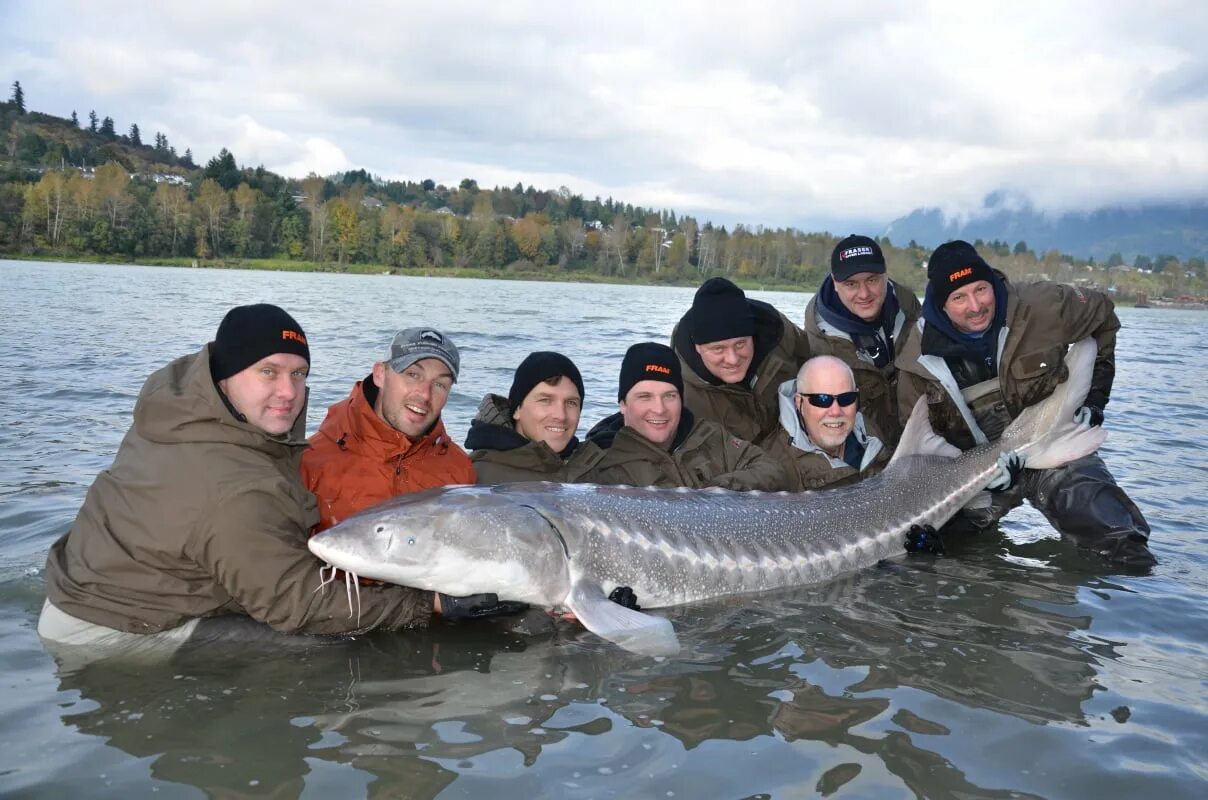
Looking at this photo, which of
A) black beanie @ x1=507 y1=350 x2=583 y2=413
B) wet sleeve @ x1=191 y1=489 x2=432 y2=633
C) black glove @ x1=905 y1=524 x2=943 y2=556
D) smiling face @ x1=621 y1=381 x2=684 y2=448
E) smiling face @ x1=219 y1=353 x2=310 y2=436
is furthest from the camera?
black glove @ x1=905 y1=524 x2=943 y2=556

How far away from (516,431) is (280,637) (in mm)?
2208

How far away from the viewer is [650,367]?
6609 millimetres

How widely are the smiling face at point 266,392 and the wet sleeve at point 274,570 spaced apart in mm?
499

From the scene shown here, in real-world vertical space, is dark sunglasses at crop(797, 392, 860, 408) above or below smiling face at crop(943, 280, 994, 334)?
below

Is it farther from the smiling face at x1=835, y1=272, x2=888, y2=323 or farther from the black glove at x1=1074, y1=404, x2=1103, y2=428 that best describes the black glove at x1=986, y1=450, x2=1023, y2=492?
the smiling face at x1=835, y1=272, x2=888, y2=323

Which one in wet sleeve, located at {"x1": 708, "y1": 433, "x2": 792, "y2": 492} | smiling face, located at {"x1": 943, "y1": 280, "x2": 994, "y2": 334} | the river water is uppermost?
smiling face, located at {"x1": 943, "y1": 280, "x2": 994, "y2": 334}

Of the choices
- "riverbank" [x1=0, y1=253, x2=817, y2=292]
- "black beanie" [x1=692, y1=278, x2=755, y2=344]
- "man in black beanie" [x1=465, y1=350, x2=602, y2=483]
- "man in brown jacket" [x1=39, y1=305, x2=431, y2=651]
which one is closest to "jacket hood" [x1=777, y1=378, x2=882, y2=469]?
"black beanie" [x1=692, y1=278, x2=755, y2=344]

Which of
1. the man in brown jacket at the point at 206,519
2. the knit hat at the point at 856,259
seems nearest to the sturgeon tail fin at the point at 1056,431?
the knit hat at the point at 856,259

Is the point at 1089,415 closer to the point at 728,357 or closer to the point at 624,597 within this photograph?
the point at 728,357

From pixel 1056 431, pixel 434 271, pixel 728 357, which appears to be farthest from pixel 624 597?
pixel 434 271

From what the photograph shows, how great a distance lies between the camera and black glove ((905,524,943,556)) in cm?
675

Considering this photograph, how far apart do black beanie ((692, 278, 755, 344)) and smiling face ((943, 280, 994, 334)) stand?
5.49 feet

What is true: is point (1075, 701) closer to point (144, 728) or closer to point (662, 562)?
point (662, 562)

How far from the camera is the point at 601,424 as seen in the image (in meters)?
7.31
